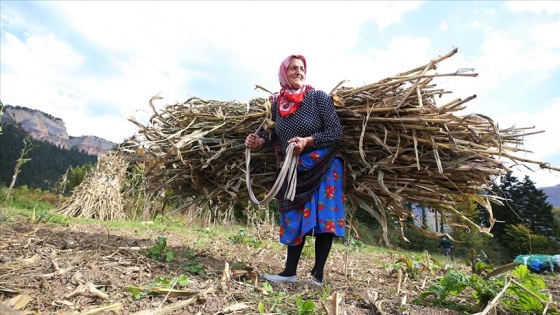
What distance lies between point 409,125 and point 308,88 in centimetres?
76

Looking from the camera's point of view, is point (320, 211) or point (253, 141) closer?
point (320, 211)

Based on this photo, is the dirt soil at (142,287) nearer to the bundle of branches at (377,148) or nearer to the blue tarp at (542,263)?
the bundle of branches at (377,148)

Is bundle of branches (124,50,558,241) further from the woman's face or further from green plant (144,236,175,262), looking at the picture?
green plant (144,236,175,262)

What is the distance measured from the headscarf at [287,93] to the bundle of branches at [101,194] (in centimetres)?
701

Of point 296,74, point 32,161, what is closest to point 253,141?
point 296,74

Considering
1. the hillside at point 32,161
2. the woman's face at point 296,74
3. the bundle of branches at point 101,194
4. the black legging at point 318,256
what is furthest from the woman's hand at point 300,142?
the hillside at point 32,161

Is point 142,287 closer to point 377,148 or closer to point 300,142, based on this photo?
point 300,142

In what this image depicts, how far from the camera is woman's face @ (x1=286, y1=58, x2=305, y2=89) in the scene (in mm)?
2578

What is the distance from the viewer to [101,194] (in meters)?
8.98

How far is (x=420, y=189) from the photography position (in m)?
2.55

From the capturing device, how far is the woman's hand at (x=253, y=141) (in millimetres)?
2609

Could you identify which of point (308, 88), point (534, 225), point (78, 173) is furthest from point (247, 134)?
point (534, 225)

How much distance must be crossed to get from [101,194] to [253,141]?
776 centimetres

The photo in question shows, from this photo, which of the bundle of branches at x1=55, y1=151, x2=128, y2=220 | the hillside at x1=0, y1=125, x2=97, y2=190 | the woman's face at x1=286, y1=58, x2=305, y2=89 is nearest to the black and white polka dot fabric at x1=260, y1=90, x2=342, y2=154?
the woman's face at x1=286, y1=58, x2=305, y2=89
